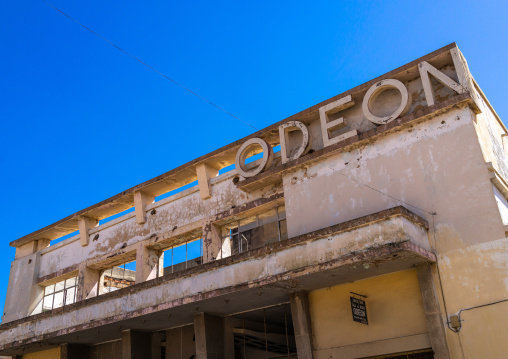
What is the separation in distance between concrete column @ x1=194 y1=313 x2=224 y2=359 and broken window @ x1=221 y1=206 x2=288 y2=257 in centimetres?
267

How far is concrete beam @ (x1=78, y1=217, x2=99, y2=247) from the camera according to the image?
78.6 ft

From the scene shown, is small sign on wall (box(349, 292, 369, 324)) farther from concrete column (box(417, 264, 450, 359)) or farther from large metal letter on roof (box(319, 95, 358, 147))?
large metal letter on roof (box(319, 95, 358, 147))

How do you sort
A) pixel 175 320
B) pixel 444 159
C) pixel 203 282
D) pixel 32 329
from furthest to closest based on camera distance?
pixel 32 329, pixel 175 320, pixel 203 282, pixel 444 159

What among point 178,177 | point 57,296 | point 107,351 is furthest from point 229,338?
point 57,296

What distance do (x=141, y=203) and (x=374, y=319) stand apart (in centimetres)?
1153

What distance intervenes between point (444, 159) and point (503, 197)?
2140 mm

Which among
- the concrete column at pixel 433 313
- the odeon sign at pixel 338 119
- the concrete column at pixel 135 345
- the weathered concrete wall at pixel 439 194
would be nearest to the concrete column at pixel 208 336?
the concrete column at pixel 135 345

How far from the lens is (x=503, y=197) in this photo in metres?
15.3

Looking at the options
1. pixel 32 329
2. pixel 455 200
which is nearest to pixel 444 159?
pixel 455 200

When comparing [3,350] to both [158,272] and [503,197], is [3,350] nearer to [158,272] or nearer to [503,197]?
[158,272]

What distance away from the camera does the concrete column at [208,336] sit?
17.4 meters

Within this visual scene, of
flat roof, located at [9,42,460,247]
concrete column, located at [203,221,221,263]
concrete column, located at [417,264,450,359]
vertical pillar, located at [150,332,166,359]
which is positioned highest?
flat roof, located at [9,42,460,247]

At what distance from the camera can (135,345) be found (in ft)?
63.9

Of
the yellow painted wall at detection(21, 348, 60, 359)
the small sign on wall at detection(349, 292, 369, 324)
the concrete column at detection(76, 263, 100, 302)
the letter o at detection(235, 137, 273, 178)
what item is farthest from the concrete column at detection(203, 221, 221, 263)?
the yellow painted wall at detection(21, 348, 60, 359)
